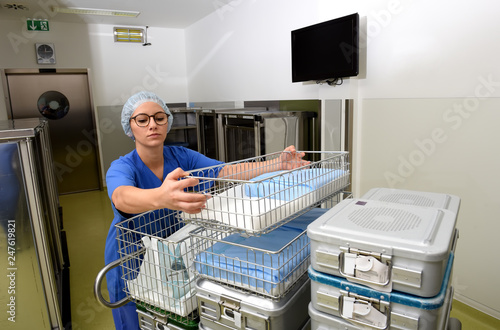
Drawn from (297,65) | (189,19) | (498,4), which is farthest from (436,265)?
(189,19)

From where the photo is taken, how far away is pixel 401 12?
240 centimetres

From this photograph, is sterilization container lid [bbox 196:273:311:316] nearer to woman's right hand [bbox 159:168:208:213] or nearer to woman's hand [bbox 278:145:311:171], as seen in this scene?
woman's right hand [bbox 159:168:208:213]

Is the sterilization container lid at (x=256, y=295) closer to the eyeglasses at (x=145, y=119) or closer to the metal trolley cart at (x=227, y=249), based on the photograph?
the metal trolley cart at (x=227, y=249)

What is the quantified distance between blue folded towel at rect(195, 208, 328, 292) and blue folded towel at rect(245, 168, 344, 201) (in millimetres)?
150

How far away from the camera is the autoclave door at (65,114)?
520 centimetres

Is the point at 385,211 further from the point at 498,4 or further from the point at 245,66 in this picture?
the point at 245,66

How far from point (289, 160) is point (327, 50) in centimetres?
173

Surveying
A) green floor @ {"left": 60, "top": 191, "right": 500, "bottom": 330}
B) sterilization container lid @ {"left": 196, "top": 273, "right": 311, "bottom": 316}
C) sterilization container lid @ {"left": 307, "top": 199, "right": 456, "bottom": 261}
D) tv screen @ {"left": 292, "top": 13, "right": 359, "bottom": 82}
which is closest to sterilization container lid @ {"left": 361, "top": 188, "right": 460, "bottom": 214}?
sterilization container lid @ {"left": 307, "top": 199, "right": 456, "bottom": 261}

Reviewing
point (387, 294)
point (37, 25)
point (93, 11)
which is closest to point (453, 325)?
point (387, 294)

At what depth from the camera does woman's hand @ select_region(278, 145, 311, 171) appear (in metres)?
1.51

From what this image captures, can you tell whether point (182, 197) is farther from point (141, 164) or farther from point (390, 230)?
point (141, 164)

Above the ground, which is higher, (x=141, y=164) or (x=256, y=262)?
(x=141, y=164)

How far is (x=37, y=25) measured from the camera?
499 centimetres

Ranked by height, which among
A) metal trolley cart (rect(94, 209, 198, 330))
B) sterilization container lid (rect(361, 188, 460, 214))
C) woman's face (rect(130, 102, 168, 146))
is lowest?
metal trolley cart (rect(94, 209, 198, 330))
